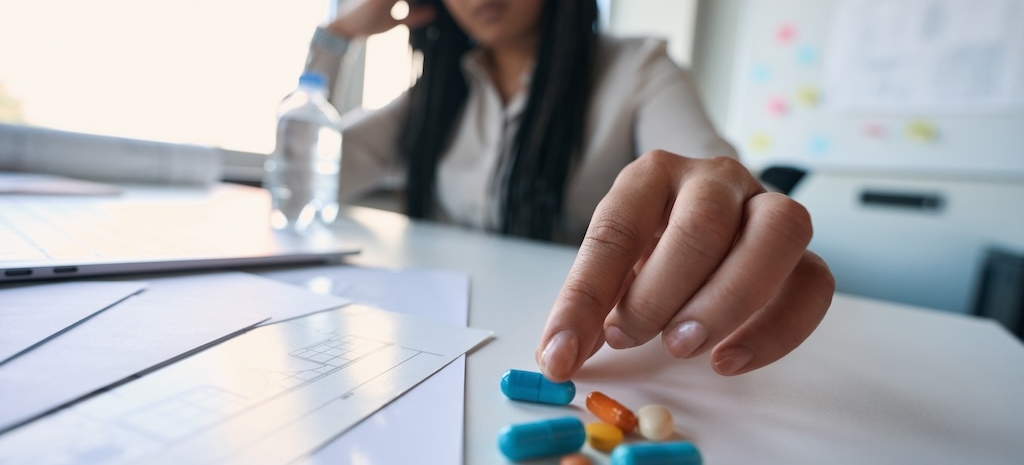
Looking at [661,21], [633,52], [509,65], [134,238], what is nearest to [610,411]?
[134,238]

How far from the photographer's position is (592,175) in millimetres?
1095

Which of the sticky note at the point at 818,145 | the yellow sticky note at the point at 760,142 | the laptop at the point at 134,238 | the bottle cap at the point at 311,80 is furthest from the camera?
the yellow sticky note at the point at 760,142

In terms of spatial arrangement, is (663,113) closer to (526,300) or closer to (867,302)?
(867,302)

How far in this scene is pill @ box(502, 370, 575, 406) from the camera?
11.0 inches

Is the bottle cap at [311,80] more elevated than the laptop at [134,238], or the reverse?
the bottle cap at [311,80]

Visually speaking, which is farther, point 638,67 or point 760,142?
point 760,142

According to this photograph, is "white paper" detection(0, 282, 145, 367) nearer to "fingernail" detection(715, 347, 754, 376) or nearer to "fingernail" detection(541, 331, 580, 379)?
"fingernail" detection(541, 331, 580, 379)

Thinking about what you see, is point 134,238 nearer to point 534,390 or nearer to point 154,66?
point 534,390

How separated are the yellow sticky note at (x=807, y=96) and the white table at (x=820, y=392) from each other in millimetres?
1669

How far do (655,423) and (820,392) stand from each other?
15 cm

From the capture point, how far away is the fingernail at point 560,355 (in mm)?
277

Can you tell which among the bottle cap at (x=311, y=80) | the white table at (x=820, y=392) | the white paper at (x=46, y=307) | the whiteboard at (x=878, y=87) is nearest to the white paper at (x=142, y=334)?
the white paper at (x=46, y=307)

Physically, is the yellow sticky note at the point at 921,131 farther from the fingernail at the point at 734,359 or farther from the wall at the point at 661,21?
the fingernail at the point at 734,359

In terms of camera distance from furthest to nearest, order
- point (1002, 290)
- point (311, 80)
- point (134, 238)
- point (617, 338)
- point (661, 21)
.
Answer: point (661, 21)
point (1002, 290)
point (311, 80)
point (134, 238)
point (617, 338)
